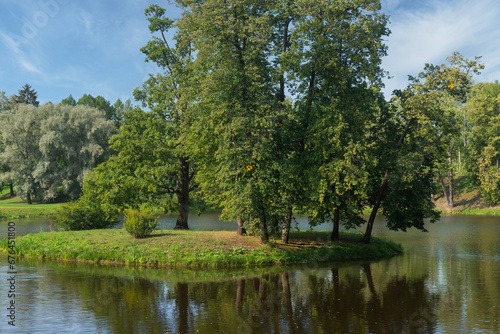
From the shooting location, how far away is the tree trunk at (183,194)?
3303cm

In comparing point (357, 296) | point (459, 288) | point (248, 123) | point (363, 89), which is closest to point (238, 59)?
point (248, 123)

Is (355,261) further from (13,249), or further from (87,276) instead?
(13,249)

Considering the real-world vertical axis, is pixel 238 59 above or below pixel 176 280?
above

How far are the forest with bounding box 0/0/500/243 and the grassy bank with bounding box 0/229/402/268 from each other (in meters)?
1.35

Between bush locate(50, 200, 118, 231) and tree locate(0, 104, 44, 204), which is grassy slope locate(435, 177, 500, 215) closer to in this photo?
bush locate(50, 200, 118, 231)

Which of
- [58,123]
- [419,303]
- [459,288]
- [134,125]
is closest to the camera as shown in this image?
[419,303]

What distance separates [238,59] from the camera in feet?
76.4

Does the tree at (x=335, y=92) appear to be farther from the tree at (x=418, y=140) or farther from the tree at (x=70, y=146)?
the tree at (x=70, y=146)

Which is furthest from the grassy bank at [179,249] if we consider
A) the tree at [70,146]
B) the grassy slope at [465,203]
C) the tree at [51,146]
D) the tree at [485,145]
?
the grassy slope at [465,203]

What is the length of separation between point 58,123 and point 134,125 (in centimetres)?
3591

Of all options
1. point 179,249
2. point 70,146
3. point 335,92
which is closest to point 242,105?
point 335,92

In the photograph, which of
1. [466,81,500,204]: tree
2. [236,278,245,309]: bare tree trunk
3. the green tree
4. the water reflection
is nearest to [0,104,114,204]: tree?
the green tree

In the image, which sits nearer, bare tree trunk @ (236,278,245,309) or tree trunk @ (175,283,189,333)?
tree trunk @ (175,283,189,333)

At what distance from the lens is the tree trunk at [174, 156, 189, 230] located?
3303 centimetres
